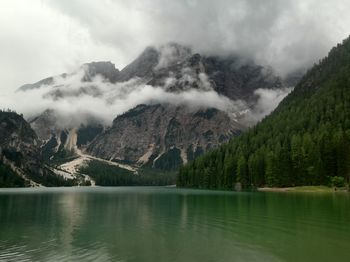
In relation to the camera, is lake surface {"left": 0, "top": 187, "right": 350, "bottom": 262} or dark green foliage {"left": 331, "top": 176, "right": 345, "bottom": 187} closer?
lake surface {"left": 0, "top": 187, "right": 350, "bottom": 262}

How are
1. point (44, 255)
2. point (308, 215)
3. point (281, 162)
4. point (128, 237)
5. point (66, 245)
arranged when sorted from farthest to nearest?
point (281, 162) < point (308, 215) < point (128, 237) < point (66, 245) < point (44, 255)

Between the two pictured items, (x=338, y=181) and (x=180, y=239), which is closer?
(x=180, y=239)

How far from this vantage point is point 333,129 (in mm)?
191500

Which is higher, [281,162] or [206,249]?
[281,162]

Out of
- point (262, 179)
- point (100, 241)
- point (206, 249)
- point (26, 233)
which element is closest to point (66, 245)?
point (100, 241)

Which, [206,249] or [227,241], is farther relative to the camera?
[227,241]

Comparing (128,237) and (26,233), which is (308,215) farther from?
(26,233)

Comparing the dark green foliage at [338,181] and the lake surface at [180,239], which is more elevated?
the dark green foliage at [338,181]

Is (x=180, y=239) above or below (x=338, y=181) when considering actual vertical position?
below

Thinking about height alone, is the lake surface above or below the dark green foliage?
below

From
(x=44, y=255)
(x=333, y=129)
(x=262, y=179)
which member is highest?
(x=333, y=129)

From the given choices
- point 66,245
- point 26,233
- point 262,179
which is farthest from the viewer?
point 262,179

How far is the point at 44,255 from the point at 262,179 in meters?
175

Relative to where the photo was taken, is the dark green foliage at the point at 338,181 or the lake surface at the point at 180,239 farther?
the dark green foliage at the point at 338,181
